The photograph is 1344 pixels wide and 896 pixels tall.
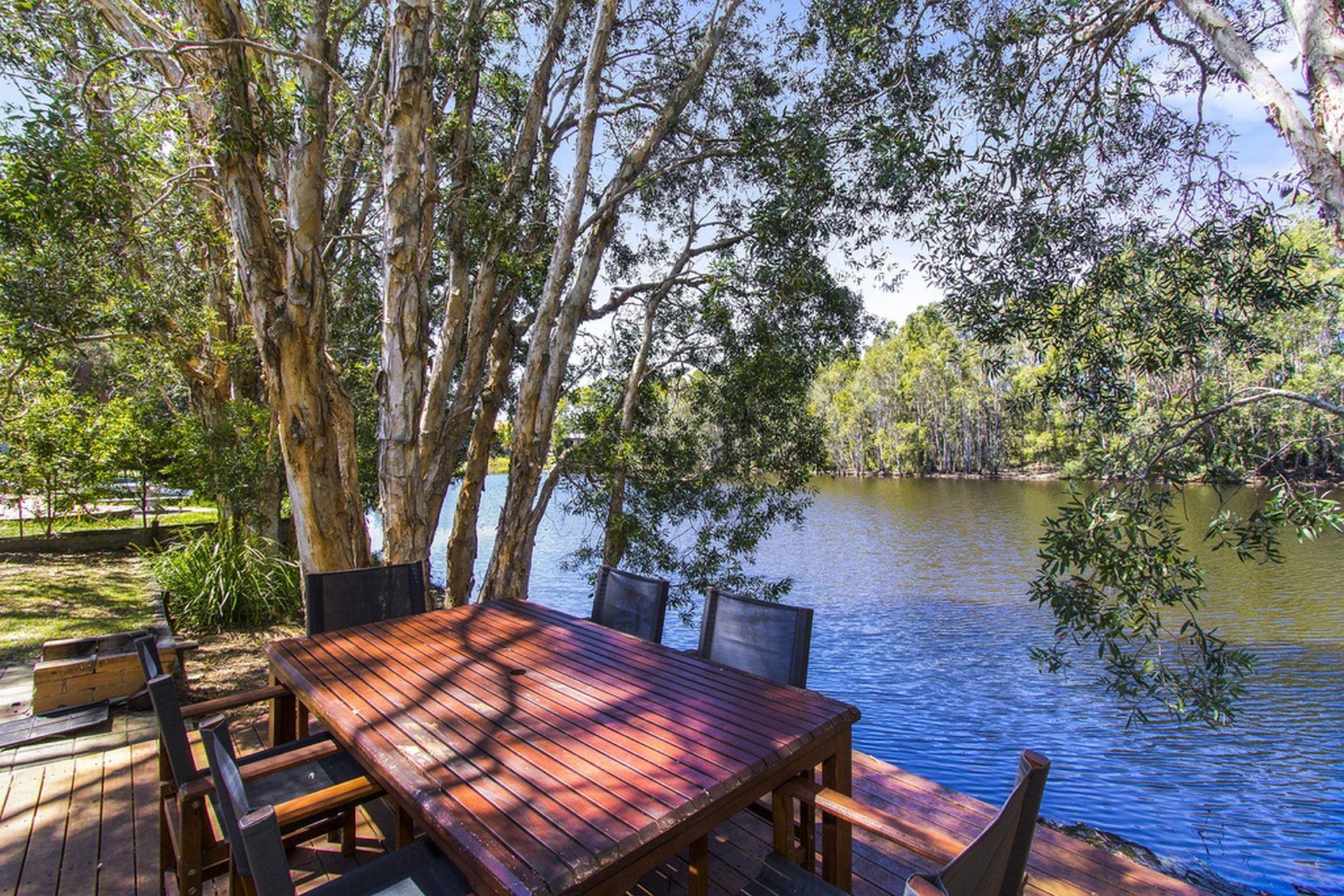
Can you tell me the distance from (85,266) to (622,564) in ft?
15.2

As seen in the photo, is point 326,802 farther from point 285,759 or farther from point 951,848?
point 951,848

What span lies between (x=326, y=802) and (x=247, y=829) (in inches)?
19.3

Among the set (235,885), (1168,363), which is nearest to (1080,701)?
(1168,363)

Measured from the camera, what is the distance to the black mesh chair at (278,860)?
1045 mm

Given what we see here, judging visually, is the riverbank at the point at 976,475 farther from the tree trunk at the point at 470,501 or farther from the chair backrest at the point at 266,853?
the chair backrest at the point at 266,853

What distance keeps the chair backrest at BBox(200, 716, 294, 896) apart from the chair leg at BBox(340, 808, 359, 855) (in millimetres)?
684

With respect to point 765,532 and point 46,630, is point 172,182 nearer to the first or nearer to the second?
point 46,630

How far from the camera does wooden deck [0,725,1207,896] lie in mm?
1934

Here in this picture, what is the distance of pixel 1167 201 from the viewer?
153 inches

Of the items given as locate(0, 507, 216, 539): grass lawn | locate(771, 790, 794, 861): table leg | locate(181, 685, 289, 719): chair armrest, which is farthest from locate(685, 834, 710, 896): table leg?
locate(0, 507, 216, 539): grass lawn

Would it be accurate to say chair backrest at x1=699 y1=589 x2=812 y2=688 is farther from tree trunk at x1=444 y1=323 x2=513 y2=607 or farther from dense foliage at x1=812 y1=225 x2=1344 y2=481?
tree trunk at x1=444 y1=323 x2=513 y2=607

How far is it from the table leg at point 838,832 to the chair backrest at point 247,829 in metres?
1.23

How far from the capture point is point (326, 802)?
57.8 inches

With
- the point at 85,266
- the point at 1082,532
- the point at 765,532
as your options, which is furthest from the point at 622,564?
the point at 85,266
